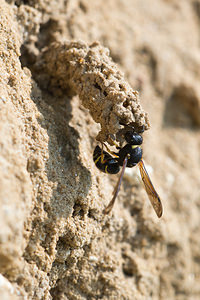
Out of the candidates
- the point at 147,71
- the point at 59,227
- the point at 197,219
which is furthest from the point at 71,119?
the point at 197,219

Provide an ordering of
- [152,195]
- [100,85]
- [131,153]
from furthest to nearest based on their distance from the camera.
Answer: [152,195]
[131,153]
[100,85]

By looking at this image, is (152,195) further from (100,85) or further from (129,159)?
(100,85)

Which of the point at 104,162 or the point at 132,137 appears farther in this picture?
the point at 104,162

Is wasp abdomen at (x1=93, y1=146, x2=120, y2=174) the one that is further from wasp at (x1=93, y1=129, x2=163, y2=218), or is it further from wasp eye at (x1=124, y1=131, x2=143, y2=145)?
wasp eye at (x1=124, y1=131, x2=143, y2=145)

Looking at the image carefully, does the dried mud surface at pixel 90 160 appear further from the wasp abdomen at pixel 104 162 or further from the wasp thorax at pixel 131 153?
the wasp thorax at pixel 131 153

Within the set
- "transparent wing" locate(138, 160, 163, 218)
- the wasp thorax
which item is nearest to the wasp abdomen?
the wasp thorax

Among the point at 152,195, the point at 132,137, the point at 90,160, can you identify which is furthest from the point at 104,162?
the point at 152,195
